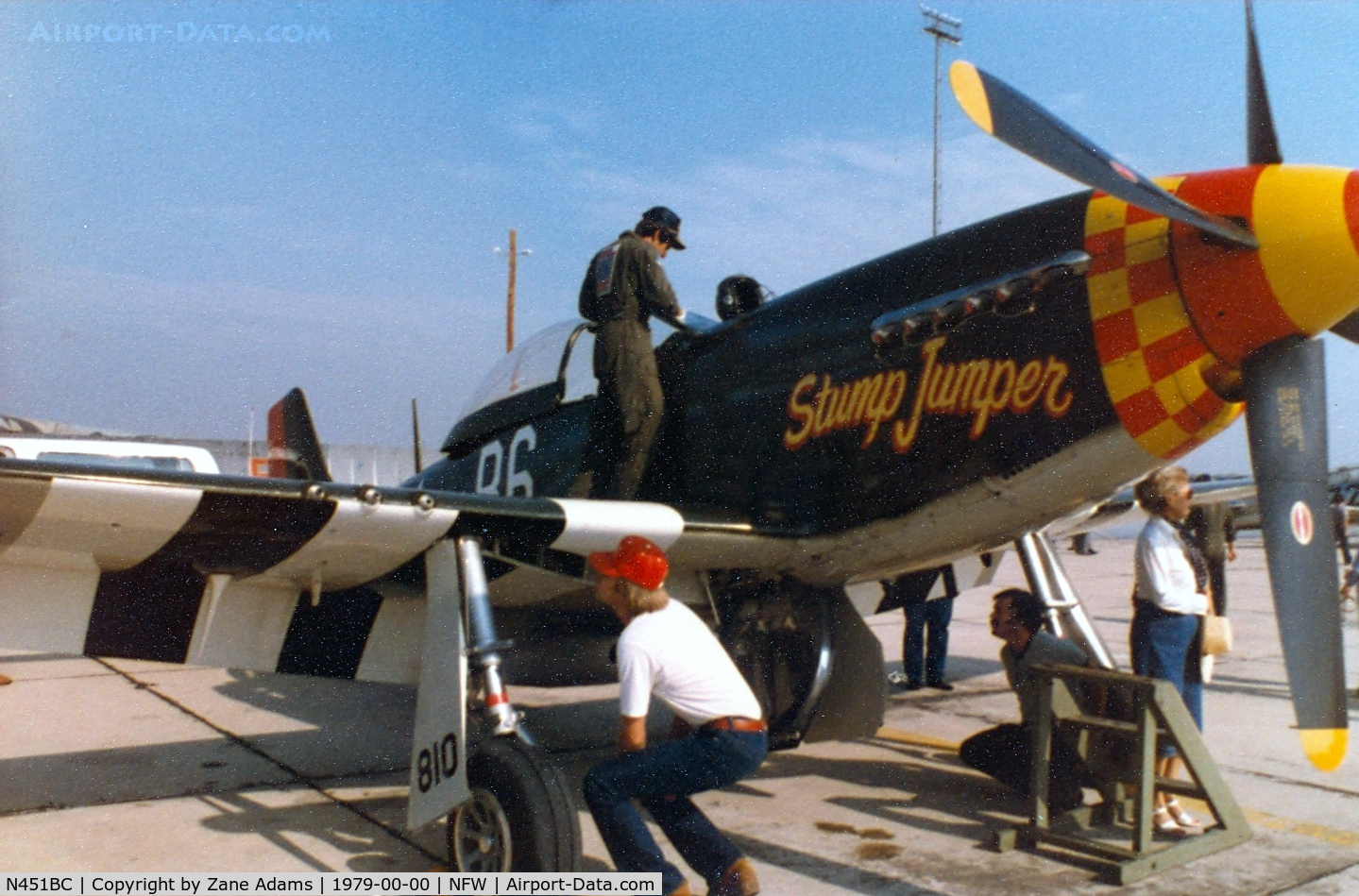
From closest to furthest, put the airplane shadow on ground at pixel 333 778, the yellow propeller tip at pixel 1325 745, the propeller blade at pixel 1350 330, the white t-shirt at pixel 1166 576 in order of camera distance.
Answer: the yellow propeller tip at pixel 1325 745 < the airplane shadow on ground at pixel 333 778 < the propeller blade at pixel 1350 330 < the white t-shirt at pixel 1166 576

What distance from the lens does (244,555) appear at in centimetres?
371

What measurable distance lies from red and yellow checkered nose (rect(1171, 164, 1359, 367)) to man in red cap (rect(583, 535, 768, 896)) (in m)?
1.83

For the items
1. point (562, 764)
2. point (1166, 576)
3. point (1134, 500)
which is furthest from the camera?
point (1134, 500)

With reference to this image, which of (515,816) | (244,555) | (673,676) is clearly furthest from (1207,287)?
(244,555)

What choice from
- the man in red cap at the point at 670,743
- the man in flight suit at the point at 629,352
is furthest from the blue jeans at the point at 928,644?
the man in red cap at the point at 670,743

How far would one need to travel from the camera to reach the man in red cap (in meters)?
3.02

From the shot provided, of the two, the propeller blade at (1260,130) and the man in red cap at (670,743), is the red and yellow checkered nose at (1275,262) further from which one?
the man in red cap at (670,743)

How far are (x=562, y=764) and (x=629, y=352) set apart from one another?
2.24 m

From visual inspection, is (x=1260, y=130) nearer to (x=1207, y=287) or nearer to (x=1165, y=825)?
(x=1207, y=287)

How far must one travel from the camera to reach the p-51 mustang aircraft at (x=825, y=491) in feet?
10.4

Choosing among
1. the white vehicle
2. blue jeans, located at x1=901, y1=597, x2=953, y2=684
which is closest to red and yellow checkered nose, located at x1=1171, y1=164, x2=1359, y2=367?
blue jeans, located at x1=901, y1=597, x2=953, y2=684

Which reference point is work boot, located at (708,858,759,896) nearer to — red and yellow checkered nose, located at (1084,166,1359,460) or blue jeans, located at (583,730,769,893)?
blue jeans, located at (583,730,769,893)

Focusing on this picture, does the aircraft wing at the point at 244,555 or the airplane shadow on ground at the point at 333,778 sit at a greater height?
the aircraft wing at the point at 244,555

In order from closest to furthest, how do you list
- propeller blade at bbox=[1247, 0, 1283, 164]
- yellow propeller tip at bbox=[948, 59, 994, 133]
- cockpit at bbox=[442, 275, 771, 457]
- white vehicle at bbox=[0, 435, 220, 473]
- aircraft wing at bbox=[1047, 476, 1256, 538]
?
1. yellow propeller tip at bbox=[948, 59, 994, 133]
2. propeller blade at bbox=[1247, 0, 1283, 164]
3. cockpit at bbox=[442, 275, 771, 457]
4. aircraft wing at bbox=[1047, 476, 1256, 538]
5. white vehicle at bbox=[0, 435, 220, 473]
